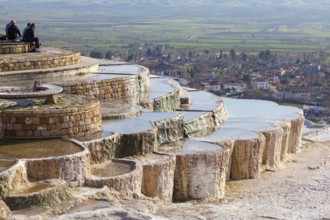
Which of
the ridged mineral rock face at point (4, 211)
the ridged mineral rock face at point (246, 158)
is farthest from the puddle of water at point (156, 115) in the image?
the ridged mineral rock face at point (4, 211)

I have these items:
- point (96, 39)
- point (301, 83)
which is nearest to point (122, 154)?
point (301, 83)

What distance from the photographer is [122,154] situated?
17125mm

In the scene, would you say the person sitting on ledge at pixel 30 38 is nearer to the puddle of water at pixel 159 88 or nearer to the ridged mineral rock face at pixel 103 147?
the puddle of water at pixel 159 88

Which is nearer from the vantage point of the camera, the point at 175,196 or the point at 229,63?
the point at 175,196

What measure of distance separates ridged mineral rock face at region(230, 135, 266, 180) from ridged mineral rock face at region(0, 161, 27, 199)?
6.91 metres

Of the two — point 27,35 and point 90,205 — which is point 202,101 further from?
point 90,205

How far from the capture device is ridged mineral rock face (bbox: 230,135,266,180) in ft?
65.1

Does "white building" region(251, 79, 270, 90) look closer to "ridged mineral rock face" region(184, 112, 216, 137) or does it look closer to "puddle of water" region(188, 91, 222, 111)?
"puddle of water" region(188, 91, 222, 111)

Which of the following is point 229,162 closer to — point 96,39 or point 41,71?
point 41,71

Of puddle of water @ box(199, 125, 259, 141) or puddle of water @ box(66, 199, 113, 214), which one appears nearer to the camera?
puddle of water @ box(66, 199, 113, 214)

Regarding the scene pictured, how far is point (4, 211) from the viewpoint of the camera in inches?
511

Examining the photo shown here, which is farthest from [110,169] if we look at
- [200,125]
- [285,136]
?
[285,136]

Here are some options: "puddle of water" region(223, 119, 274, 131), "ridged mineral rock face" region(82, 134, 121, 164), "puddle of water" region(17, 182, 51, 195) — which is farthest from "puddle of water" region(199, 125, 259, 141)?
"puddle of water" region(17, 182, 51, 195)

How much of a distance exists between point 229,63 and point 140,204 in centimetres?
6679
